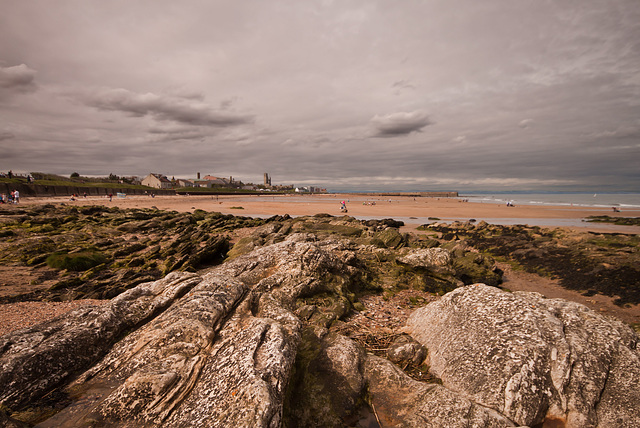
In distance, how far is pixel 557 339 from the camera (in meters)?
4.68

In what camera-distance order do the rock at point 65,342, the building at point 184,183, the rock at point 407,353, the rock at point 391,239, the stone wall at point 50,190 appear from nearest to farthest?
the rock at point 65,342, the rock at point 407,353, the rock at point 391,239, the stone wall at point 50,190, the building at point 184,183

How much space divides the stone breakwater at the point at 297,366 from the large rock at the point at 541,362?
0.06 feet

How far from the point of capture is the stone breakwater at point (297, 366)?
3566mm

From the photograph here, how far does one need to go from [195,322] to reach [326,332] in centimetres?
269

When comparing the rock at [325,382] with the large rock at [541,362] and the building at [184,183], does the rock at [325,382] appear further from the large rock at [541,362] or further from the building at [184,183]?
the building at [184,183]

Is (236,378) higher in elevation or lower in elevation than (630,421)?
higher

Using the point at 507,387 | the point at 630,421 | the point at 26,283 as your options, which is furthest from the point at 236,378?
the point at 26,283

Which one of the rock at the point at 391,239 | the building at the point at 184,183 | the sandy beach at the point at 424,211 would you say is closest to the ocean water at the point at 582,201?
the sandy beach at the point at 424,211

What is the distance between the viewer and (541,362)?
4398 mm

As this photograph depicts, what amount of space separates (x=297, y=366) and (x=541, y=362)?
13.0 feet

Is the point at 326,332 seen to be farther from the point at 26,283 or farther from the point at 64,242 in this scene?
the point at 64,242

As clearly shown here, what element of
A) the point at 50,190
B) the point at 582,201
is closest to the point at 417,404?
the point at 50,190

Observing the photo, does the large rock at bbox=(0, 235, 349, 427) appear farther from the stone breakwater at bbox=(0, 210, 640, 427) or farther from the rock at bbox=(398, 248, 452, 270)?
the rock at bbox=(398, 248, 452, 270)

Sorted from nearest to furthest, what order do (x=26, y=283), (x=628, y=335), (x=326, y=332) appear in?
(x=628, y=335)
(x=326, y=332)
(x=26, y=283)
